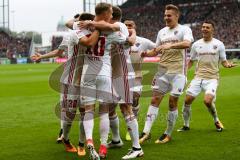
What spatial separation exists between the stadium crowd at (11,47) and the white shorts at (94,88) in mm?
70355

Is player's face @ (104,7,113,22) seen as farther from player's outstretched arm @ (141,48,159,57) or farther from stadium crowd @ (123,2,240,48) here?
stadium crowd @ (123,2,240,48)

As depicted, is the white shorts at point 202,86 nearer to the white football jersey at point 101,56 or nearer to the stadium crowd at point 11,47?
the white football jersey at point 101,56

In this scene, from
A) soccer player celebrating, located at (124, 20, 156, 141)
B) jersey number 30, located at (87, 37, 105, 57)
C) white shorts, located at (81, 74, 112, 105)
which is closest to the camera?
jersey number 30, located at (87, 37, 105, 57)

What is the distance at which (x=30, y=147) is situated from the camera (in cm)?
872

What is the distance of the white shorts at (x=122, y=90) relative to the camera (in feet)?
25.8

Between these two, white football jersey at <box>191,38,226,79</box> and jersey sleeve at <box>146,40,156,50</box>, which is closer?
jersey sleeve at <box>146,40,156,50</box>

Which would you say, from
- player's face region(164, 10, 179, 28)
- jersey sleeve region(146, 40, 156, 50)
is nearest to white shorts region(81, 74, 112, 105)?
player's face region(164, 10, 179, 28)

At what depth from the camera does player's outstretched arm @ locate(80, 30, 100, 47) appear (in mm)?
7070

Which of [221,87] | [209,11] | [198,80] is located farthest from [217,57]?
[209,11]

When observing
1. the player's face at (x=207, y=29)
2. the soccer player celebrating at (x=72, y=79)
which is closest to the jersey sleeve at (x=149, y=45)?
the player's face at (x=207, y=29)

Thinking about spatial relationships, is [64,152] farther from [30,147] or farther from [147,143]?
[147,143]

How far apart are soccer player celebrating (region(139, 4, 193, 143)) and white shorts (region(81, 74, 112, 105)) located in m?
1.85

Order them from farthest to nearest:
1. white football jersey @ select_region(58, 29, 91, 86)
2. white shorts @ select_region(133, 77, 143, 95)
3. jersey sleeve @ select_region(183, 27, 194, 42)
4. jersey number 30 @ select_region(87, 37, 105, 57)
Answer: white shorts @ select_region(133, 77, 143, 95) < jersey sleeve @ select_region(183, 27, 194, 42) < white football jersey @ select_region(58, 29, 91, 86) < jersey number 30 @ select_region(87, 37, 105, 57)

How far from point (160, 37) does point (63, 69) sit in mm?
2241
